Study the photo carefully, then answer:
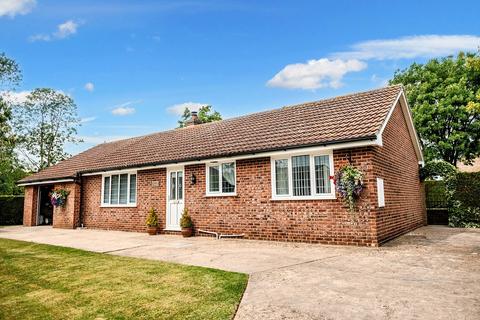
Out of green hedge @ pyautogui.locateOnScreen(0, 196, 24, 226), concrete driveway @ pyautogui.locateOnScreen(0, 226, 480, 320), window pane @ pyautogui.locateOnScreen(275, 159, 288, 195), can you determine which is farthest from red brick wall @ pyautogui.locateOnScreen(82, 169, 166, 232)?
green hedge @ pyautogui.locateOnScreen(0, 196, 24, 226)

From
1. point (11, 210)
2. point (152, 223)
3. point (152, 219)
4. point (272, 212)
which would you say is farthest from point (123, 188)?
point (11, 210)

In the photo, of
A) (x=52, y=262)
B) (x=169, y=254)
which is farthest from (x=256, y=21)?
(x=52, y=262)

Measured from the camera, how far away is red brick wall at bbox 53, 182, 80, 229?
670 inches

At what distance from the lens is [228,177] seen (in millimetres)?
12008

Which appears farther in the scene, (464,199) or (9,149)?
(9,149)

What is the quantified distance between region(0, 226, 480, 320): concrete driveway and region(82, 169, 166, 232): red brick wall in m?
4.05

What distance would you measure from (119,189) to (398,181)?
12.6 m

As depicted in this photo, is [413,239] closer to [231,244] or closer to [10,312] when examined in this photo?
[231,244]

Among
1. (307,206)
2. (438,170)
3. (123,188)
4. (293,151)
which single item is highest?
(293,151)

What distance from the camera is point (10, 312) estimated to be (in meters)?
4.41

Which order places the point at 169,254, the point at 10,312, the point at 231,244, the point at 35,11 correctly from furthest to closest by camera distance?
the point at 35,11
the point at 231,244
the point at 169,254
the point at 10,312

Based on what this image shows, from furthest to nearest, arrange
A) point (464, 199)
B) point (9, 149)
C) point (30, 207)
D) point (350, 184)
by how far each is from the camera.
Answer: point (9, 149) < point (30, 207) < point (464, 199) < point (350, 184)

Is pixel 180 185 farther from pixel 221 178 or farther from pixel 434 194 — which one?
pixel 434 194

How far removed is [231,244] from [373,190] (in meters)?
4.62
